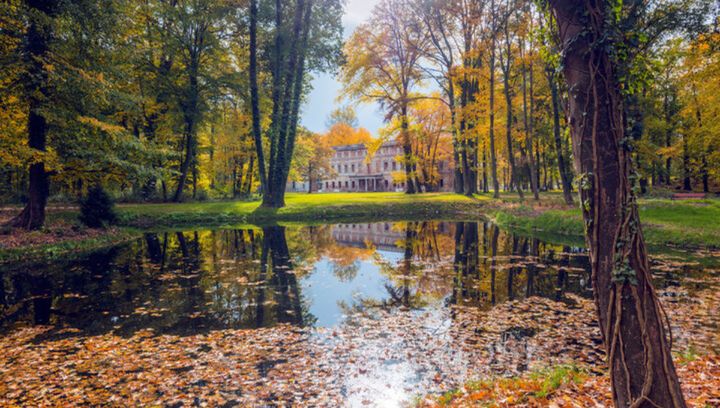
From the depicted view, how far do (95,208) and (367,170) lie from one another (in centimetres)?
5582

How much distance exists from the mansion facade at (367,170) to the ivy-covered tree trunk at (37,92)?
5175 cm

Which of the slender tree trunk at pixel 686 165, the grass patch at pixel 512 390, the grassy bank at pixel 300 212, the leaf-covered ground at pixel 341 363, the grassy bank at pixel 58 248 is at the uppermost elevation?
the slender tree trunk at pixel 686 165

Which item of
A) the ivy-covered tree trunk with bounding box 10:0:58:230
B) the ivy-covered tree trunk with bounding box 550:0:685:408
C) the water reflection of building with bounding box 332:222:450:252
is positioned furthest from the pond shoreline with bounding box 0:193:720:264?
the ivy-covered tree trunk with bounding box 550:0:685:408

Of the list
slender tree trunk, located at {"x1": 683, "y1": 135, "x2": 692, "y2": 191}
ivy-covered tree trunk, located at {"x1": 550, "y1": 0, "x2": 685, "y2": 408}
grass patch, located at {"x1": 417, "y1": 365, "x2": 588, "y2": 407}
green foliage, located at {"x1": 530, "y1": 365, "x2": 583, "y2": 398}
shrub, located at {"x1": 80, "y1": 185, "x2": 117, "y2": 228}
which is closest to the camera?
ivy-covered tree trunk, located at {"x1": 550, "y1": 0, "x2": 685, "y2": 408}

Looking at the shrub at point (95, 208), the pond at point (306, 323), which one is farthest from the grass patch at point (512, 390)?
the shrub at point (95, 208)

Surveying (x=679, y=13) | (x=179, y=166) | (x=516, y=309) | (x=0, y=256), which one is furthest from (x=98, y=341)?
(x=179, y=166)

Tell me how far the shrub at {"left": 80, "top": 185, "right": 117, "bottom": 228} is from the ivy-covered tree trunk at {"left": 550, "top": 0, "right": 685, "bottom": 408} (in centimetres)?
1953

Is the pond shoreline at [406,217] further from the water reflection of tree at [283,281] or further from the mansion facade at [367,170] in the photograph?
the mansion facade at [367,170]

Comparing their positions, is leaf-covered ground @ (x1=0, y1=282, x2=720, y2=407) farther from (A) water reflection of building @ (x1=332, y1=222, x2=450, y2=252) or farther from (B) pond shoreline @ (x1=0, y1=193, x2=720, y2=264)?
(B) pond shoreline @ (x1=0, y1=193, x2=720, y2=264)

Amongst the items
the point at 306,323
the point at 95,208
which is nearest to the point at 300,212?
the point at 95,208

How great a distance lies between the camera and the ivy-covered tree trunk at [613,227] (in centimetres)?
239

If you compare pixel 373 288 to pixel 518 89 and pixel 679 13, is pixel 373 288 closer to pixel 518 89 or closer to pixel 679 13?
pixel 679 13

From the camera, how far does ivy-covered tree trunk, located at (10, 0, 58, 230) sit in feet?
41.7

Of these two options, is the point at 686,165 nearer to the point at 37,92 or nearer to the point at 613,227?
the point at 613,227
